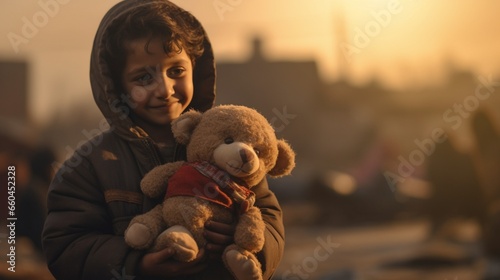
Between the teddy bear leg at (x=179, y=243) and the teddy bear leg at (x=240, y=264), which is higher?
the teddy bear leg at (x=179, y=243)

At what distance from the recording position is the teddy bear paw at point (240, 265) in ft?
4.22

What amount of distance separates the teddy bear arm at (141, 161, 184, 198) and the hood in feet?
0.31

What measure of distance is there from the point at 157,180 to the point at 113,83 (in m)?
0.24

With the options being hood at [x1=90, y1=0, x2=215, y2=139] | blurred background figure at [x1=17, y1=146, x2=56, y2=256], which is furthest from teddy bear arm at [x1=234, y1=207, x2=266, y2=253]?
blurred background figure at [x1=17, y1=146, x2=56, y2=256]

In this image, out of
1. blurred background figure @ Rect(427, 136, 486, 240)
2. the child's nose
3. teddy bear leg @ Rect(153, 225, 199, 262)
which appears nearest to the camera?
teddy bear leg @ Rect(153, 225, 199, 262)

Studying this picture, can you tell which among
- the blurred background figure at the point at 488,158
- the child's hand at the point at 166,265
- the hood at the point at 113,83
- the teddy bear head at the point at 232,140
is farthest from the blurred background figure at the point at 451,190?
the child's hand at the point at 166,265

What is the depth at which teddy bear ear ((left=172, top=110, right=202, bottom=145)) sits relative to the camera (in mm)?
1360

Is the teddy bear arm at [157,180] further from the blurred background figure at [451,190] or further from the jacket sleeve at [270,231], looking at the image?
the blurred background figure at [451,190]

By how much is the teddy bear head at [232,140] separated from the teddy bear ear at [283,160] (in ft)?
0.09

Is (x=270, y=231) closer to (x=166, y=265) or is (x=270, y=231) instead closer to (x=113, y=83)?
(x=166, y=265)

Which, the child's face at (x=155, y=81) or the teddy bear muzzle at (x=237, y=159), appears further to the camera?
the child's face at (x=155, y=81)

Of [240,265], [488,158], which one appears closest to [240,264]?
[240,265]

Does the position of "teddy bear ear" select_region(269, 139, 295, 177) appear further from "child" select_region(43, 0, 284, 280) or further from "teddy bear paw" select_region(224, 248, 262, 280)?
"teddy bear paw" select_region(224, 248, 262, 280)

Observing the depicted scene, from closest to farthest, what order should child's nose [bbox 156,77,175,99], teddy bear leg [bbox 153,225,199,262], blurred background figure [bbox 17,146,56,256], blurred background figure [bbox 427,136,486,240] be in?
teddy bear leg [bbox 153,225,199,262]
child's nose [bbox 156,77,175,99]
blurred background figure [bbox 17,146,56,256]
blurred background figure [bbox 427,136,486,240]
